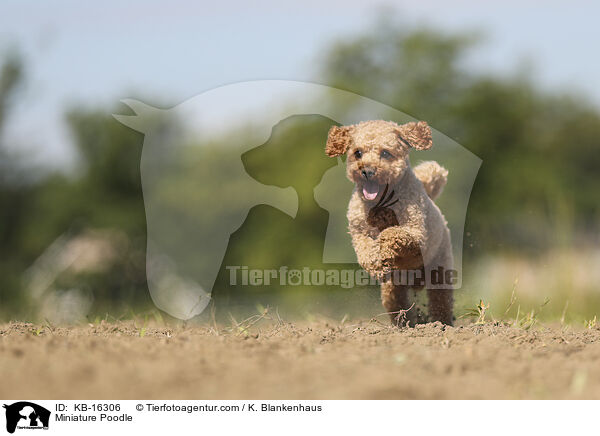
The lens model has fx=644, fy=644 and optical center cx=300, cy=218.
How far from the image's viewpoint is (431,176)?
6.11m

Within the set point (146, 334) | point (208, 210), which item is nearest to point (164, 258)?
point (208, 210)

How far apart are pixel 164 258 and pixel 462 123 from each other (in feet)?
33.0

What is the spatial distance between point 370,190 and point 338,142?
0.53 meters

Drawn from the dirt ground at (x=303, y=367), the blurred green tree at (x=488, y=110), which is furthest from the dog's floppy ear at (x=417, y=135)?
the blurred green tree at (x=488, y=110)

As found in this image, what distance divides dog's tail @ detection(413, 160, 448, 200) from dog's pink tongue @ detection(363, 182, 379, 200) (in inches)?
39.6

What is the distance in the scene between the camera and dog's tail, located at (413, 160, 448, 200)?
20.0ft

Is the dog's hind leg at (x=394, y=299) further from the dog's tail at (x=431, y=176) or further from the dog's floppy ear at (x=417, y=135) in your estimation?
the dog's floppy ear at (x=417, y=135)

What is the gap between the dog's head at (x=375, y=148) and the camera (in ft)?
17.0

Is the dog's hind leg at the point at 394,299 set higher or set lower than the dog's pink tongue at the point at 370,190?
lower

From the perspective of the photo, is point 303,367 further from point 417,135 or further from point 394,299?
point 417,135

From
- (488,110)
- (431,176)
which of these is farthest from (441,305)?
(488,110)

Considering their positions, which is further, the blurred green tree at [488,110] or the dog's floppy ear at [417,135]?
the blurred green tree at [488,110]
